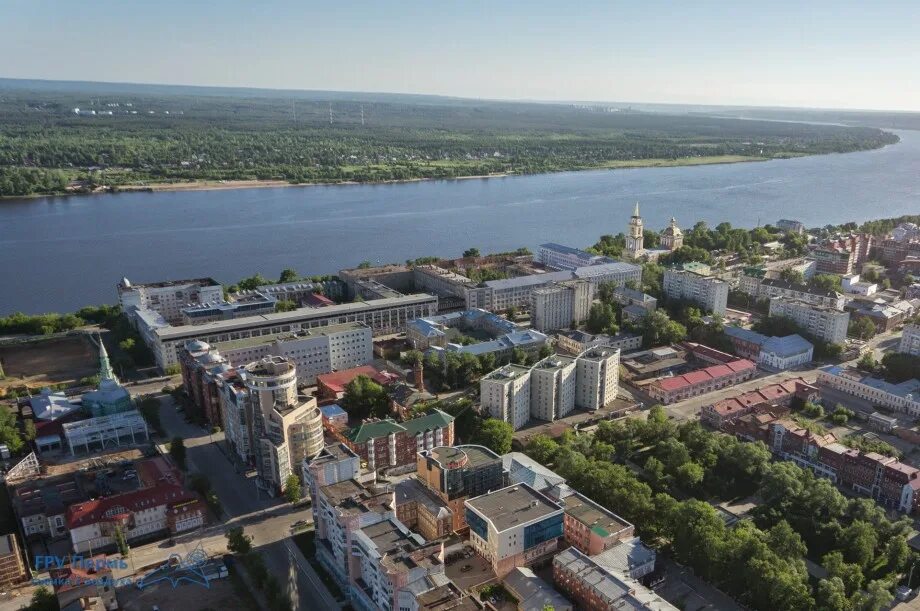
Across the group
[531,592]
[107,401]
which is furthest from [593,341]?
[107,401]

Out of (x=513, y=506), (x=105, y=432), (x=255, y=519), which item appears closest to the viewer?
(x=513, y=506)

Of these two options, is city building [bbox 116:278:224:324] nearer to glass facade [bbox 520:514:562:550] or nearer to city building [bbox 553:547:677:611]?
glass facade [bbox 520:514:562:550]

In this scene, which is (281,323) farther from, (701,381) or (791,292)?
(791,292)

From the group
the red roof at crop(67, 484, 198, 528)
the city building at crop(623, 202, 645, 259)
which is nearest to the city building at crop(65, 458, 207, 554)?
the red roof at crop(67, 484, 198, 528)

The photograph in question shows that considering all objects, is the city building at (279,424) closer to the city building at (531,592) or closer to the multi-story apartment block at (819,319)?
the city building at (531,592)

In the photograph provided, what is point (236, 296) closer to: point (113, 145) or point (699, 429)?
point (699, 429)

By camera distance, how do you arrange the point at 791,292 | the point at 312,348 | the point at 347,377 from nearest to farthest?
the point at 347,377, the point at 312,348, the point at 791,292
